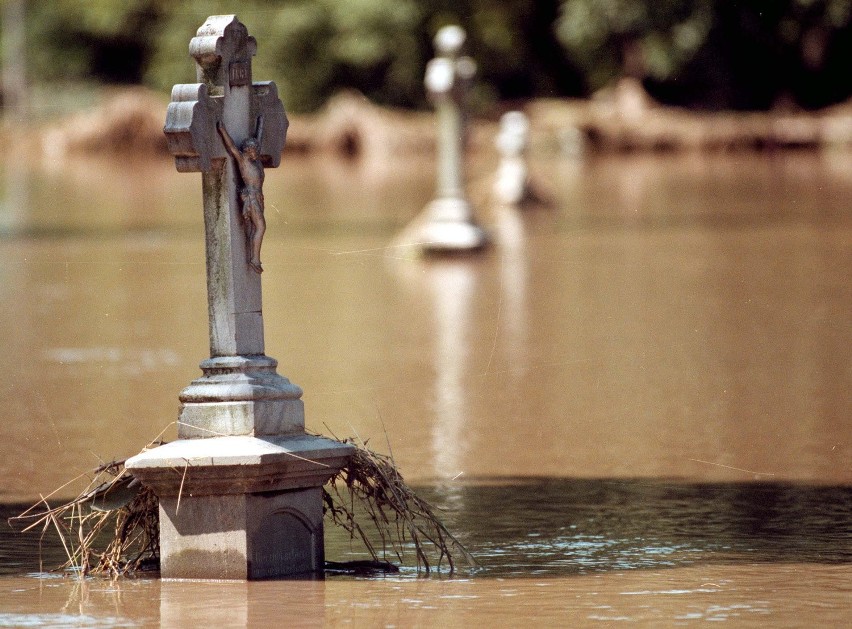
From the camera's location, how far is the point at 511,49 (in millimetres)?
65312

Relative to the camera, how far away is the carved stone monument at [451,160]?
24984 millimetres

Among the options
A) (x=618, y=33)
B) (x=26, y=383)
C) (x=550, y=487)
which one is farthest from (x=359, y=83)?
(x=550, y=487)

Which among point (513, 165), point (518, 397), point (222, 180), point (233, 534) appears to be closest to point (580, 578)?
point (233, 534)

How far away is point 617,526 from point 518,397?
4.88 m

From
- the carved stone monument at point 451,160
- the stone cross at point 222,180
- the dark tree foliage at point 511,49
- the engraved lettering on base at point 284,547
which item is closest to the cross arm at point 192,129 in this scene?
the stone cross at point 222,180

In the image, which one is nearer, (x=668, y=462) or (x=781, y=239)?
(x=668, y=462)

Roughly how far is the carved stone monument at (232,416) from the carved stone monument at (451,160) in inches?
702

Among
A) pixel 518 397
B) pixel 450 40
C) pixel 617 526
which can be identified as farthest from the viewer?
pixel 450 40

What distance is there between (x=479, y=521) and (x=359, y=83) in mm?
59195

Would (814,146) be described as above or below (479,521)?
above

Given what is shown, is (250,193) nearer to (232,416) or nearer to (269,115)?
(269,115)

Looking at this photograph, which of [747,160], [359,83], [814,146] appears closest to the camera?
[747,160]

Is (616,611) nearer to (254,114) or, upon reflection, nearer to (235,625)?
(235,625)

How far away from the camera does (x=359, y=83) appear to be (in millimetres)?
66812
